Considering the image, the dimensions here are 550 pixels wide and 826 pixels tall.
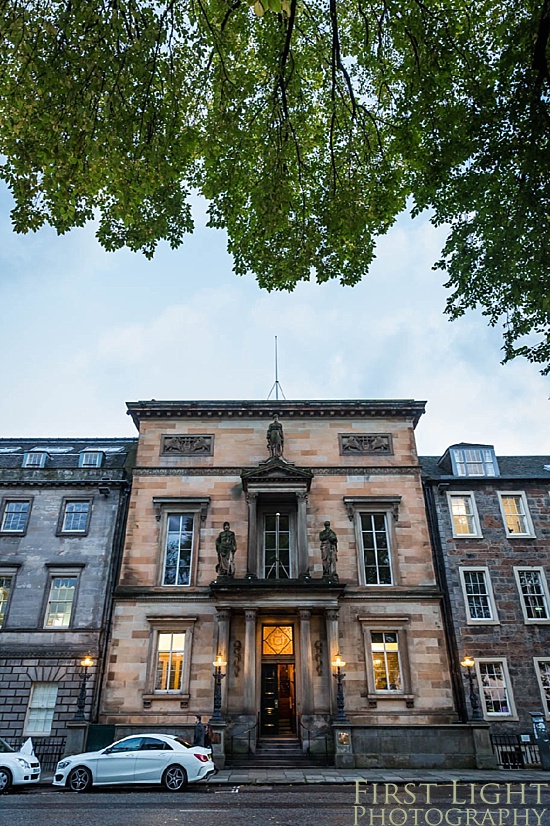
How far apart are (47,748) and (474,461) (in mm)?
22101

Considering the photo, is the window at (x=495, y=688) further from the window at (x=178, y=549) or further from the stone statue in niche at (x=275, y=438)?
the window at (x=178, y=549)

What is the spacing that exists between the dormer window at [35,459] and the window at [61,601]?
6280 millimetres

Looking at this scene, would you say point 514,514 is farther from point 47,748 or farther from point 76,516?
point 47,748

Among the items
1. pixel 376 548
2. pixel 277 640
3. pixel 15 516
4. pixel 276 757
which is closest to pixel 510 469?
pixel 376 548

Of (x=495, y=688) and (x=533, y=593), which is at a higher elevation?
(x=533, y=593)

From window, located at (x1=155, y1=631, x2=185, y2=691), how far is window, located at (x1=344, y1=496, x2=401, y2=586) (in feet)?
26.4

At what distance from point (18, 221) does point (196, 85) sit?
12.0 feet

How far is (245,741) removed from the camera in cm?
1984

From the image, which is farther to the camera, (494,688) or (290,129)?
(494,688)

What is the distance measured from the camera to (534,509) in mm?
25562

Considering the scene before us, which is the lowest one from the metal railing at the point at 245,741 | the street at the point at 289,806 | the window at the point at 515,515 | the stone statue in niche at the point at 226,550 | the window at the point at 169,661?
the street at the point at 289,806

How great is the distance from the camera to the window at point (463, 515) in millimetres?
25281

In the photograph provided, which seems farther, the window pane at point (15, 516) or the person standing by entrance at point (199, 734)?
the window pane at point (15, 516)

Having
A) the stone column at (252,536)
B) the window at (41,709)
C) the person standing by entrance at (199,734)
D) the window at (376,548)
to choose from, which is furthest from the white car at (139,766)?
the window at (376,548)
